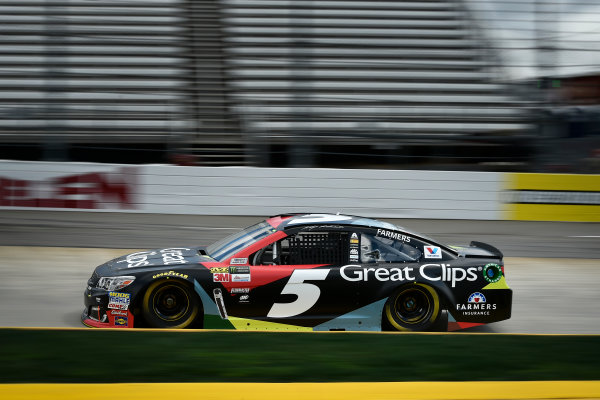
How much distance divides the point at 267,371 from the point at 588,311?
514 centimetres

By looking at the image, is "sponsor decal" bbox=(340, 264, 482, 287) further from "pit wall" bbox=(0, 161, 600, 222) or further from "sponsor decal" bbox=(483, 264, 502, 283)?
"pit wall" bbox=(0, 161, 600, 222)

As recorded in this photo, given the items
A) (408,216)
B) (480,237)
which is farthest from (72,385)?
(408,216)

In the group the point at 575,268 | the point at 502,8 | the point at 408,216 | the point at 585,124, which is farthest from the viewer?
the point at 502,8

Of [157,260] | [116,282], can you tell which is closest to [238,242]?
[157,260]

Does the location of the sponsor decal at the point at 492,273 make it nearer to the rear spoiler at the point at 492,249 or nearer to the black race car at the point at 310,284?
the black race car at the point at 310,284

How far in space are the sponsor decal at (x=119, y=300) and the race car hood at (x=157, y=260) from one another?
0.93 ft

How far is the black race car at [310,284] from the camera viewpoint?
620 centimetres

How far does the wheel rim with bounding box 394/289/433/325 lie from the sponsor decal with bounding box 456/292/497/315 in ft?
0.95

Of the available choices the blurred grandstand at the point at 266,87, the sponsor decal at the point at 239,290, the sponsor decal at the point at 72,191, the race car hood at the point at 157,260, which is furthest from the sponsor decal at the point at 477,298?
the sponsor decal at the point at 72,191

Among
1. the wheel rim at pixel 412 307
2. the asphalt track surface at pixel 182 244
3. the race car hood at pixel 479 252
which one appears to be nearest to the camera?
the wheel rim at pixel 412 307

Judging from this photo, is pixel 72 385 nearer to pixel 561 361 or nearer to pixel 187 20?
pixel 561 361

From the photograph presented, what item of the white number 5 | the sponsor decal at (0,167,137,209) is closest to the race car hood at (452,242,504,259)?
the white number 5

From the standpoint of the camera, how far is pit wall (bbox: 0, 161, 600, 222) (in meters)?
14.0

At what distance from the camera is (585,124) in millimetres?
15914
